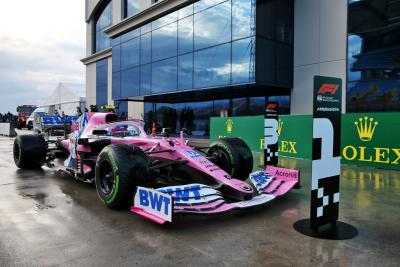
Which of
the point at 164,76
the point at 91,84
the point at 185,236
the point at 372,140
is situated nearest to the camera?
the point at 185,236

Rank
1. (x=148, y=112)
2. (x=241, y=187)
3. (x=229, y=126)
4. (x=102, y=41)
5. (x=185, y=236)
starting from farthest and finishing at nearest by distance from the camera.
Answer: (x=102, y=41) → (x=148, y=112) → (x=229, y=126) → (x=241, y=187) → (x=185, y=236)

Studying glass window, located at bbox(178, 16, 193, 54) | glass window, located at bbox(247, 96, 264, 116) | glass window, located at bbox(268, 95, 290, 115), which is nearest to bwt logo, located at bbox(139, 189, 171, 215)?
glass window, located at bbox(268, 95, 290, 115)

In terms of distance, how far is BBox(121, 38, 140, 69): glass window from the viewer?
22172 millimetres

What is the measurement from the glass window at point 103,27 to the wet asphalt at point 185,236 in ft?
96.3

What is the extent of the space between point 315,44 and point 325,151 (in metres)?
11.8

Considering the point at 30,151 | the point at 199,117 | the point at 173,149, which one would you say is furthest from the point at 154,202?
the point at 199,117

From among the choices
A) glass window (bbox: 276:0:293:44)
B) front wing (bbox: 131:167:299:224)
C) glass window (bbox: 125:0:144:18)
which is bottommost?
front wing (bbox: 131:167:299:224)

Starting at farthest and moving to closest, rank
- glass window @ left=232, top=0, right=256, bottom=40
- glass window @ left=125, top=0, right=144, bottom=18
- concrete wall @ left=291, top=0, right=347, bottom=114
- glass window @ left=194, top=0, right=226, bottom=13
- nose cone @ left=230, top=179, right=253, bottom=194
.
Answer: glass window @ left=125, top=0, right=144, bottom=18, glass window @ left=194, top=0, right=226, bottom=13, glass window @ left=232, top=0, right=256, bottom=40, concrete wall @ left=291, top=0, right=347, bottom=114, nose cone @ left=230, top=179, right=253, bottom=194

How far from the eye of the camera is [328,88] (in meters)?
3.66

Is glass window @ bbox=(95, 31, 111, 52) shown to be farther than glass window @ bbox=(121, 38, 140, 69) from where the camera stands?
Yes

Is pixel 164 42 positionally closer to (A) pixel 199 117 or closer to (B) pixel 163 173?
(A) pixel 199 117

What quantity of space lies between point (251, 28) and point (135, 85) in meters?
10.3

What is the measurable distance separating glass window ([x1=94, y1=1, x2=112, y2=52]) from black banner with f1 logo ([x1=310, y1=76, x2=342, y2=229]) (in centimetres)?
3058

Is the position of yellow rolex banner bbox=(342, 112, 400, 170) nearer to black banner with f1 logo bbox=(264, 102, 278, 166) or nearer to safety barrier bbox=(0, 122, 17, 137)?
black banner with f1 logo bbox=(264, 102, 278, 166)
